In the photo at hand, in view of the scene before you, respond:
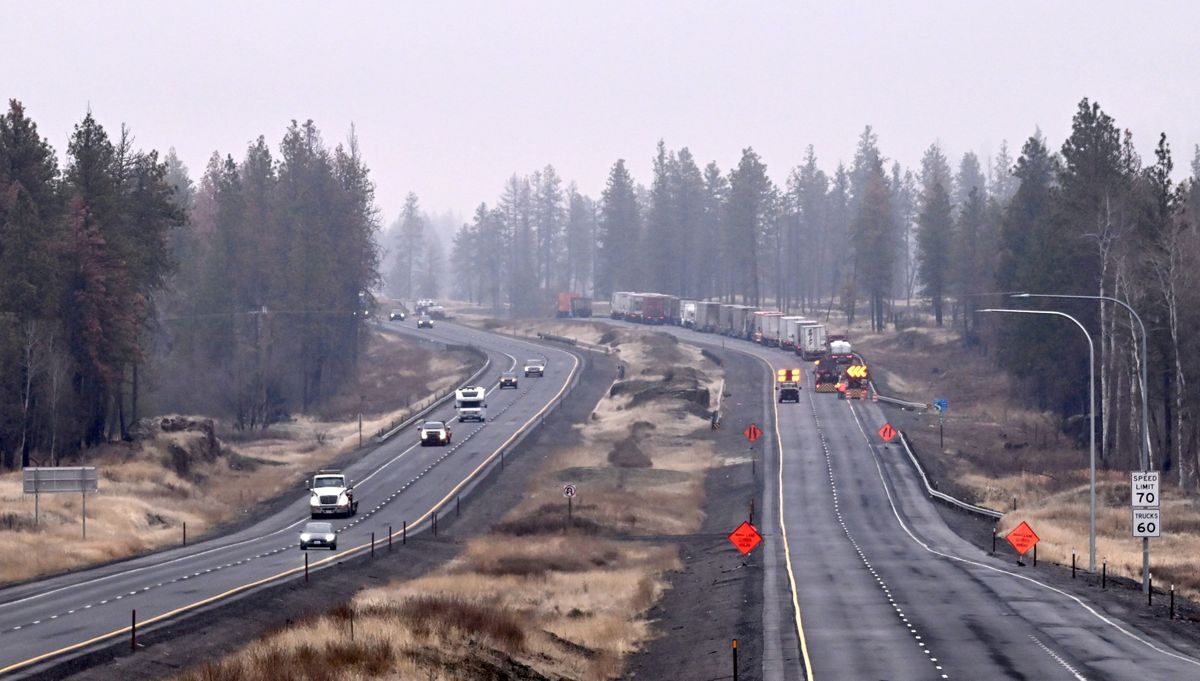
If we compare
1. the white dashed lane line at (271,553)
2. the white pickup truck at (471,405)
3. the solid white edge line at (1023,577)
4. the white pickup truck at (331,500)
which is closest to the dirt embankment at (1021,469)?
the solid white edge line at (1023,577)

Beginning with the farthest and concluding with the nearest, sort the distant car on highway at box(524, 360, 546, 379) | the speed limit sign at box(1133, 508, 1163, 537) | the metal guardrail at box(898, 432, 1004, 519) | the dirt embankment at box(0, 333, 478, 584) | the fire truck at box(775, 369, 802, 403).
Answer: the distant car on highway at box(524, 360, 546, 379) → the fire truck at box(775, 369, 802, 403) → the metal guardrail at box(898, 432, 1004, 519) → the dirt embankment at box(0, 333, 478, 584) → the speed limit sign at box(1133, 508, 1163, 537)

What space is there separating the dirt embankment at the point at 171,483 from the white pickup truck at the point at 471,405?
233 inches

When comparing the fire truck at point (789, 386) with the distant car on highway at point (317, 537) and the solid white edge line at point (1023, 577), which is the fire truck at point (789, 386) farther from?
the distant car on highway at point (317, 537)

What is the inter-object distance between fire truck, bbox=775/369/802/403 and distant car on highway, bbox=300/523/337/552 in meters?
55.5

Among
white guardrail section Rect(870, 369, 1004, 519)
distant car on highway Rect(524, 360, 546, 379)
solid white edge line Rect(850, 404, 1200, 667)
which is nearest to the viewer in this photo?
solid white edge line Rect(850, 404, 1200, 667)

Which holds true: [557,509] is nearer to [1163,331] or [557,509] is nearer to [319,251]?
[1163,331]

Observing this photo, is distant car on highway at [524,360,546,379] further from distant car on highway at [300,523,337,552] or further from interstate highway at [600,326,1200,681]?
distant car on highway at [300,523,337,552]

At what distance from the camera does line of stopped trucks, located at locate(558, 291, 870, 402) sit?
107875 mm

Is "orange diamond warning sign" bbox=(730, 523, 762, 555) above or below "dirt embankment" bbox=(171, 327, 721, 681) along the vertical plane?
above

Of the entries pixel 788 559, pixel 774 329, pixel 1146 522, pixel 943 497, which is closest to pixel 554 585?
pixel 788 559

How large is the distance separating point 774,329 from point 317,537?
303ft

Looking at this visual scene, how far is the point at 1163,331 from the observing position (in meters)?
74.2

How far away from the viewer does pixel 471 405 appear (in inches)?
3915

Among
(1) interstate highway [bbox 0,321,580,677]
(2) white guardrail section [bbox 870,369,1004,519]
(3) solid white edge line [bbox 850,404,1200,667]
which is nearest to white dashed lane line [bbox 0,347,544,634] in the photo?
(1) interstate highway [bbox 0,321,580,677]
